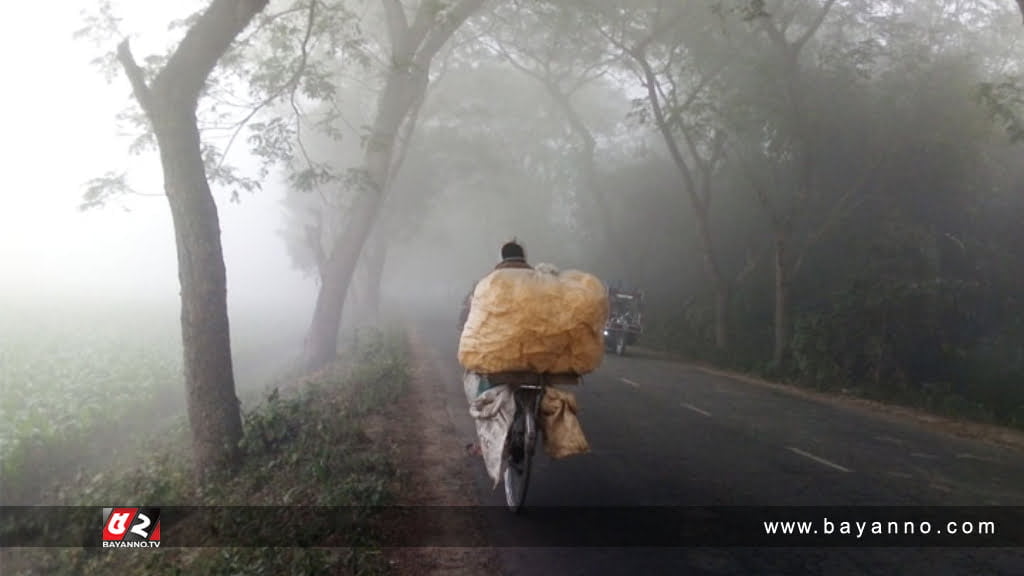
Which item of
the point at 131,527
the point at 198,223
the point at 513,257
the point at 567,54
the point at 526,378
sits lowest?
the point at 131,527

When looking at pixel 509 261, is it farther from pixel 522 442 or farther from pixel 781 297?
pixel 781 297

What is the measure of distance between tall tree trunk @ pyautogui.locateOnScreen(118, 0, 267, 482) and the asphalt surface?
324 cm

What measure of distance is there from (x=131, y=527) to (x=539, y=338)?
484 centimetres

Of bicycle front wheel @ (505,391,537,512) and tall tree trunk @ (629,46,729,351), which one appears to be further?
tall tree trunk @ (629,46,729,351)

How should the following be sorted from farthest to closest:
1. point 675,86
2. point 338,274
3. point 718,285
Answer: point 718,285
point 675,86
point 338,274

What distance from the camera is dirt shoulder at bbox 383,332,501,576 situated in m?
6.18

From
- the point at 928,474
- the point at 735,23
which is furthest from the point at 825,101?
the point at 928,474

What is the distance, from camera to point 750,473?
29.1ft

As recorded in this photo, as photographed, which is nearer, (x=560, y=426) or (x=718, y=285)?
(x=560, y=426)

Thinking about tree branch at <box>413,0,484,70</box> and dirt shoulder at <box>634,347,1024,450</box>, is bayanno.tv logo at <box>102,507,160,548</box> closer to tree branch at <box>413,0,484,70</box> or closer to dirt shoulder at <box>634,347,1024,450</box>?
dirt shoulder at <box>634,347,1024,450</box>

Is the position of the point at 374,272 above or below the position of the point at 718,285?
below

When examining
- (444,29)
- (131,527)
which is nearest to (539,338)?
(131,527)

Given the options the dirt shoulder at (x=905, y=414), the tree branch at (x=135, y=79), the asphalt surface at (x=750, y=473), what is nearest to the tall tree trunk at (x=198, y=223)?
the tree branch at (x=135, y=79)

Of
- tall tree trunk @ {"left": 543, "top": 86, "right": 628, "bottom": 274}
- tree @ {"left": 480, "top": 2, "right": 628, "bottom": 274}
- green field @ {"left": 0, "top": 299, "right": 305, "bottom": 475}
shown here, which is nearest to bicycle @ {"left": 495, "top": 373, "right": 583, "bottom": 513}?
green field @ {"left": 0, "top": 299, "right": 305, "bottom": 475}
